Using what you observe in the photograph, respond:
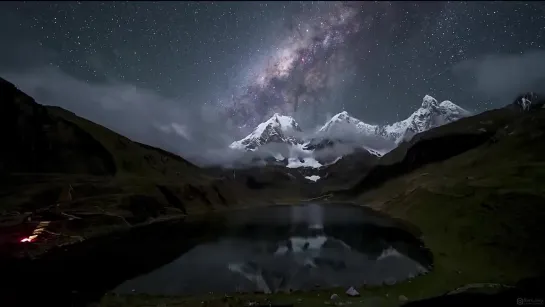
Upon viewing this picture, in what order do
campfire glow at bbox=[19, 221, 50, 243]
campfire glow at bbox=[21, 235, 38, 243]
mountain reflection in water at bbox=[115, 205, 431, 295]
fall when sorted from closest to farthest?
mountain reflection in water at bbox=[115, 205, 431, 295], campfire glow at bbox=[21, 235, 38, 243], campfire glow at bbox=[19, 221, 50, 243]

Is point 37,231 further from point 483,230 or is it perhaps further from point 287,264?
point 483,230

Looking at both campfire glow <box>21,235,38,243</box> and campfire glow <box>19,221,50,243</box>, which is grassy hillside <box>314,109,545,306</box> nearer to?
campfire glow <box>21,235,38,243</box>

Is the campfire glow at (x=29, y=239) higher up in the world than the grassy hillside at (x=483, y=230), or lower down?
lower down

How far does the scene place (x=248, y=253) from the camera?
85812 millimetres

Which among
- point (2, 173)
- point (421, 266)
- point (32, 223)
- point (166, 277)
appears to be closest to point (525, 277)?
point (421, 266)

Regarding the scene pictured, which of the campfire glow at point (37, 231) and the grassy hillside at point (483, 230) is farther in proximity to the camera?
the campfire glow at point (37, 231)


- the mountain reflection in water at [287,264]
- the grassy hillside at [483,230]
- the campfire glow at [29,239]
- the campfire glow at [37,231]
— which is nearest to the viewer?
the grassy hillside at [483,230]

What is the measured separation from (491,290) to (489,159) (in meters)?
162

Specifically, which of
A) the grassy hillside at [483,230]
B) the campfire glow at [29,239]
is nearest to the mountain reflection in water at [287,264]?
the grassy hillside at [483,230]

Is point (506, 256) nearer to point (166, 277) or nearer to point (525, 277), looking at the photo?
point (525, 277)

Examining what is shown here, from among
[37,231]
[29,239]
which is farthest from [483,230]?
[37,231]

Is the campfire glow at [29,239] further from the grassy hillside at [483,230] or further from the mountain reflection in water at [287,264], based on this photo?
the grassy hillside at [483,230]

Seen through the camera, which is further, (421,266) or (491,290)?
(421,266)

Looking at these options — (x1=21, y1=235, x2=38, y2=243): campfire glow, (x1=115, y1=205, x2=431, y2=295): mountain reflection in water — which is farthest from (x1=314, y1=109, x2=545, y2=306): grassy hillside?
(x1=21, y1=235, x2=38, y2=243): campfire glow
